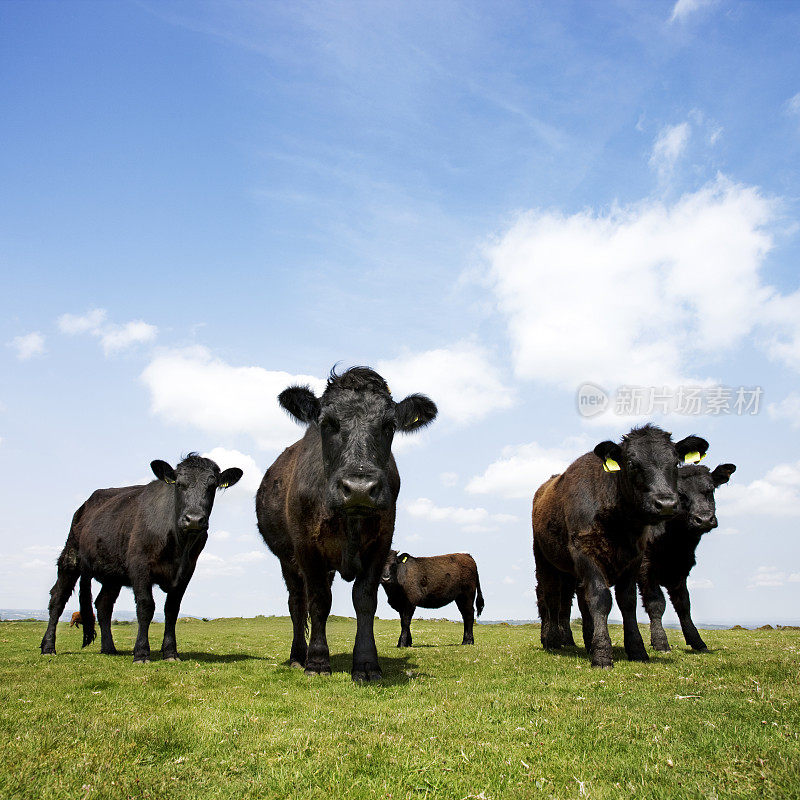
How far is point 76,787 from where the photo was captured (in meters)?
4.41

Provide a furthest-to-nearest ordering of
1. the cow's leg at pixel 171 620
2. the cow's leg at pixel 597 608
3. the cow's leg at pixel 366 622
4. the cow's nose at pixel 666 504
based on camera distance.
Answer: the cow's leg at pixel 171 620, the cow's nose at pixel 666 504, the cow's leg at pixel 597 608, the cow's leg at pixel 366 622

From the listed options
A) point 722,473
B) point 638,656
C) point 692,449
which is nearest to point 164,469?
point 638,656

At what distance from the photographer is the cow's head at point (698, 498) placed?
13.9 metres

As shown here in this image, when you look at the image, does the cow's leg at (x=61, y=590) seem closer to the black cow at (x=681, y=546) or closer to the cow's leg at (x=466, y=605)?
the cow's leg at (x=466, y=605)

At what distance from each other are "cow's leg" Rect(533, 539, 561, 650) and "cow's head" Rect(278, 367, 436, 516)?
6701mm

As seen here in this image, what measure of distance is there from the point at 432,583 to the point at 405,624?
3315mm

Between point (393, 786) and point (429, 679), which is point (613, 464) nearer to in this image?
point (429, 679)

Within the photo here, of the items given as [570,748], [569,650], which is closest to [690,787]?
[570,748]

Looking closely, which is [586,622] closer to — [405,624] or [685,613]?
[685,613]

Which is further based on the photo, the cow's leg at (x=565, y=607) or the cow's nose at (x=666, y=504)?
the cow's leg at (x=565, y=607)

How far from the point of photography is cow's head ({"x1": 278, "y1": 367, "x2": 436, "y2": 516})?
782 centimetres

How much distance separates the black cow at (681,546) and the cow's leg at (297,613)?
24.9 ft

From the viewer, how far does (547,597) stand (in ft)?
48.7

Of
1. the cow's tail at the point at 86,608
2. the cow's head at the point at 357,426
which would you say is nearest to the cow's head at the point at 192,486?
the cow's head at the point at 357,426
